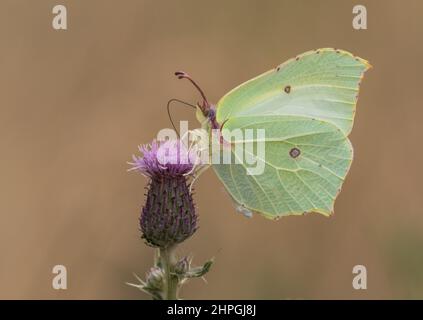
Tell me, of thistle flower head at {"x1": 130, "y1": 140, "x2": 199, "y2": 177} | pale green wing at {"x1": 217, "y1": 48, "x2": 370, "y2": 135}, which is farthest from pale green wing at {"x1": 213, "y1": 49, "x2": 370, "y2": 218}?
thistle flower head at {"x1": 130, "y1": 140, "x2": 199, "y2": 177}

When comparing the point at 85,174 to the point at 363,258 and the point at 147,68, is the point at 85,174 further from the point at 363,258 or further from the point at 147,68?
the point at 363,258

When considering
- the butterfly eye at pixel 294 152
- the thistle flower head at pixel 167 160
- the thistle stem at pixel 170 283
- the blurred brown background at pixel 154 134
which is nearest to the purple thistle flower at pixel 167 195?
the thistle flower head at pixel 167 160

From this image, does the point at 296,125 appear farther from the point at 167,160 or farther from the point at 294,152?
the point at 167,160

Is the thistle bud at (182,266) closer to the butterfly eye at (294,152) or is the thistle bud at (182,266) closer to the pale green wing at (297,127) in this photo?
the pale green wing at (297,127)

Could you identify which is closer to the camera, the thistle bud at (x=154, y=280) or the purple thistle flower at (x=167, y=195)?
the thistle bud at (x=154, y=280)

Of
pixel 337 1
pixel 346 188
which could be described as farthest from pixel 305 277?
pixel 337 1

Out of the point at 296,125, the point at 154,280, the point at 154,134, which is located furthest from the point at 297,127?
the point at 154,134

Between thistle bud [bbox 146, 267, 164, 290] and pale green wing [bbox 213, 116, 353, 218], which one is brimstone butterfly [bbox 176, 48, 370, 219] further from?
thistle bud [bbox 146, 267, 164, 290]
